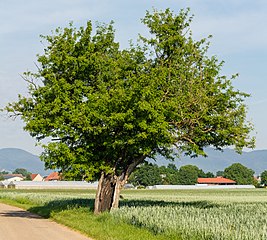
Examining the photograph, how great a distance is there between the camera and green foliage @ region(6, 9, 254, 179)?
2928 cm

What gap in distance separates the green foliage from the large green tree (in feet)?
0.19

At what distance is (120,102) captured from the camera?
28.2m

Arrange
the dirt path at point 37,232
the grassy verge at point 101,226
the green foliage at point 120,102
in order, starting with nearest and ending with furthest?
the grassy verge at point 101,226
the dirt path at point 37,232
the green foliage at point 120,102

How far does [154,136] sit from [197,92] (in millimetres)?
3783

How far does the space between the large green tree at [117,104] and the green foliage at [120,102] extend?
58 mm

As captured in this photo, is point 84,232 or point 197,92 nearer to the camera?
point 84,232

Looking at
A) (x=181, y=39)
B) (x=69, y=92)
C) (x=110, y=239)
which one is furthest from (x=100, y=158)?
(x=110, y=239)

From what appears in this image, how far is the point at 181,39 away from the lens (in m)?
31.0

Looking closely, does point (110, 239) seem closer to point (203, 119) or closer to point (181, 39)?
point (203, 119)

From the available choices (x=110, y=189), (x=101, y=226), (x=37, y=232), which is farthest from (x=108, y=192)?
(x=37, y=232)

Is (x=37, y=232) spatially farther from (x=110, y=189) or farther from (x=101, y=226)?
(x=110, y=189)

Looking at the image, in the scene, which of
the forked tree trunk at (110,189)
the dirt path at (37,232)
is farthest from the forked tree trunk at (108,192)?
the dirt path at (37,232)

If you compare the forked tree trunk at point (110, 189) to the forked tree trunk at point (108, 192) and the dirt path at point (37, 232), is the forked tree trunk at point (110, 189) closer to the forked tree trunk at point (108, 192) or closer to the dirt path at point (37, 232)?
the forked tree trunk at point (108, 192)

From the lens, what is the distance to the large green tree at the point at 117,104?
29.4m
